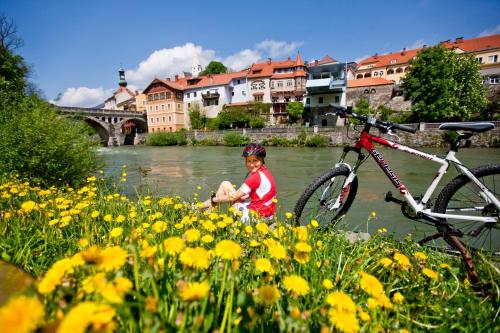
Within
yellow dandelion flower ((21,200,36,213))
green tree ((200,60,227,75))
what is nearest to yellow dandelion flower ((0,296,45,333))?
yellow dandelion flower ((21,200,36,213))

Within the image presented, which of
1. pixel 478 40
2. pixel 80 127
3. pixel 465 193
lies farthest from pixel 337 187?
pixel 478 40

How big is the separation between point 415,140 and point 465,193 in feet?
99.4

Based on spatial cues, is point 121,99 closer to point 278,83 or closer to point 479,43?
point 278,83

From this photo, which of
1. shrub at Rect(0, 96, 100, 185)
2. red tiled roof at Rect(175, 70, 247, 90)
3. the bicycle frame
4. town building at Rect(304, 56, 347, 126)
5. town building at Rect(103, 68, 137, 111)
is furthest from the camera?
town building at Rect(103, 68, 137, 111)

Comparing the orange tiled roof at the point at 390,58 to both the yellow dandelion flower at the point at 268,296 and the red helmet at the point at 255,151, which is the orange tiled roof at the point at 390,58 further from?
the yellow dandelion flower at the point at 268,296

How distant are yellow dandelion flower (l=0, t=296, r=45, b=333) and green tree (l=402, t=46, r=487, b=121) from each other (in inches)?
1501

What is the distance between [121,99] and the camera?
290 ft

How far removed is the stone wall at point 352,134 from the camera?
2423 cm

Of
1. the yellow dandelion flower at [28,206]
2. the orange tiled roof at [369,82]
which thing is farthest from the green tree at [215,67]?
the yellow dandelion flower at [28,206]

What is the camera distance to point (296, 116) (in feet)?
166

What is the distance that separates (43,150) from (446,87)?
3814cm

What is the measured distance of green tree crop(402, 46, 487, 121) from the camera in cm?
3069

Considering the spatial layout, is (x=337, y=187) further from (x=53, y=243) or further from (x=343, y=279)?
(x=53, y=243)

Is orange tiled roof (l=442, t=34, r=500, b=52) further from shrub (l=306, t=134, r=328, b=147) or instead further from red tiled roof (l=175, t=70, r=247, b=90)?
red tiled roof (l=175, t=70, r=247, b=90)
